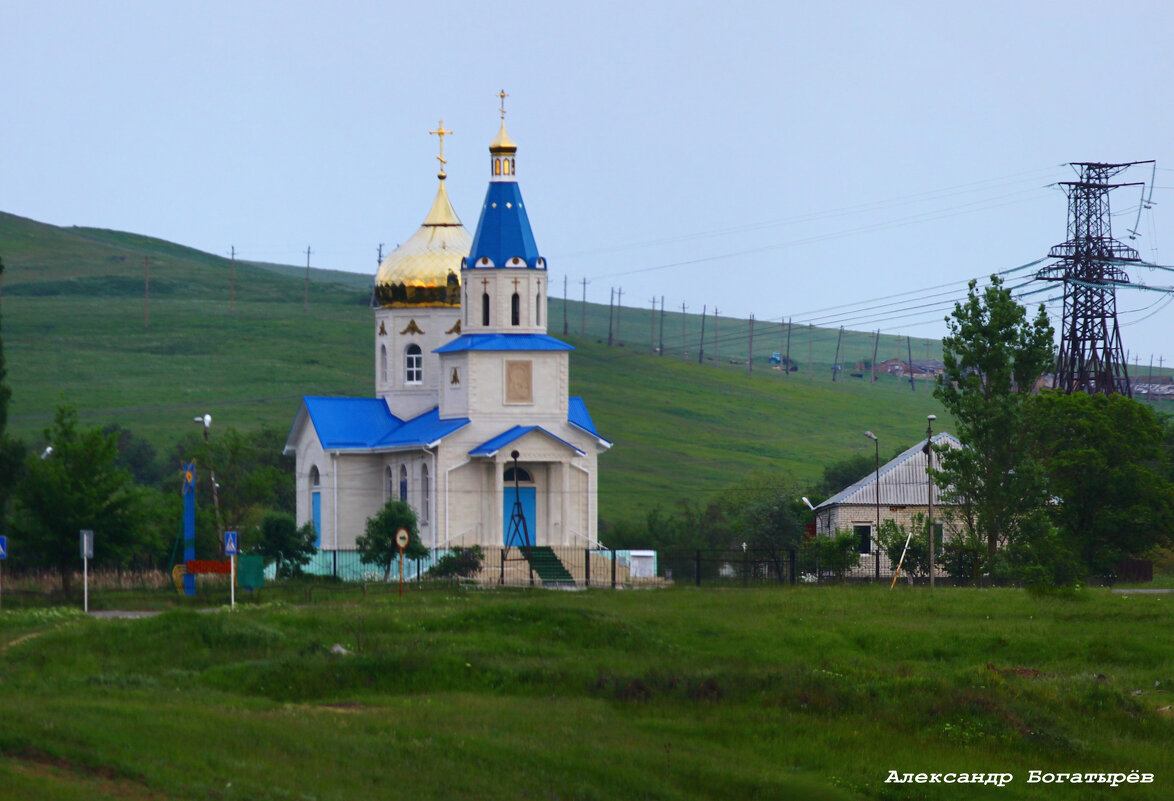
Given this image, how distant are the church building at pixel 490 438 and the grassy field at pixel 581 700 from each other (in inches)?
577

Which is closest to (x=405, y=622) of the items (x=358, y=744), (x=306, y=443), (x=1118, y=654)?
(x=358, y=744)

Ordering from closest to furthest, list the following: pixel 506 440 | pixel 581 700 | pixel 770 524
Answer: pixel 581 700, pixel 506 440, pixel 770 524

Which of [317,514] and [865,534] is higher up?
[317,514]

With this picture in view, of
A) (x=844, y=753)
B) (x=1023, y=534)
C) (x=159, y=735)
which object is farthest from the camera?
(x=1023, y=534)

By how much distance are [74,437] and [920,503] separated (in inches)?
1090

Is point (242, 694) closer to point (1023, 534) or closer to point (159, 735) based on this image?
point (159, 735)

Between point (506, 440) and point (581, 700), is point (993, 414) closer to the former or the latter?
point (506, 440)

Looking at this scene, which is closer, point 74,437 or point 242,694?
point 242,694

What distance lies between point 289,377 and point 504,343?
66998mm

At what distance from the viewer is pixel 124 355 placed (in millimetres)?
117938

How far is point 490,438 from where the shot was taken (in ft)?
157

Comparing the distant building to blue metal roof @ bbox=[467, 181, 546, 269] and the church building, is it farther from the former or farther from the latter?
blue metal roof @ bbox=[467, 181, 546, 269]

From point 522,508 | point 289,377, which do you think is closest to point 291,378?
point 289,377

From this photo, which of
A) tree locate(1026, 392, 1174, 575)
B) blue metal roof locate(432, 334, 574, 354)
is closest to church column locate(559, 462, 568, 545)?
blue metal roof locate(432, 334, 574, 354)
